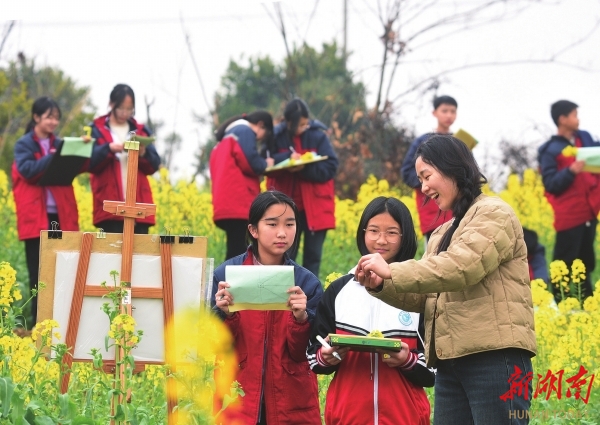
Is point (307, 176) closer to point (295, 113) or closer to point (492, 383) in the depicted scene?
point (295, 113)

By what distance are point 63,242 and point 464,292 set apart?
1840mm

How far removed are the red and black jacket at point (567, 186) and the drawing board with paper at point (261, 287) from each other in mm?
5176

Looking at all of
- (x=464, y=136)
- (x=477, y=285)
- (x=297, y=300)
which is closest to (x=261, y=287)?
(x=297, y=300)

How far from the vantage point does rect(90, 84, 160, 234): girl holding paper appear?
8125 millimetres

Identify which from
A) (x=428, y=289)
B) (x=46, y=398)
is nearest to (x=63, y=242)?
(x=46, y=398)

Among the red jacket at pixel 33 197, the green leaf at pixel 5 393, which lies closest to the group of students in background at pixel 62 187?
the red jacket at pixel 33 197

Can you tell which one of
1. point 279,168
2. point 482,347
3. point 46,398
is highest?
point 279,168

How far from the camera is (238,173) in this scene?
8734mm

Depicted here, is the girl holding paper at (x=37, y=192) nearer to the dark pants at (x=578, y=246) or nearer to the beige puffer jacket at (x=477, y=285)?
the dark pants at (x=578, y=246)

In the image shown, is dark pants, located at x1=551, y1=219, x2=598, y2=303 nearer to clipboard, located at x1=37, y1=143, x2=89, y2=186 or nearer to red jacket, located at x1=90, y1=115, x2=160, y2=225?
red jacket, located at x1=90, y1=115, x2=160, y2=225

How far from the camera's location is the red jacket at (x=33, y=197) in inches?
323

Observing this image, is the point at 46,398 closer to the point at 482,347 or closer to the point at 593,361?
the point at 482,347

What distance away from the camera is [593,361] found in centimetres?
616

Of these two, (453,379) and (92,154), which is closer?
(453,379)
